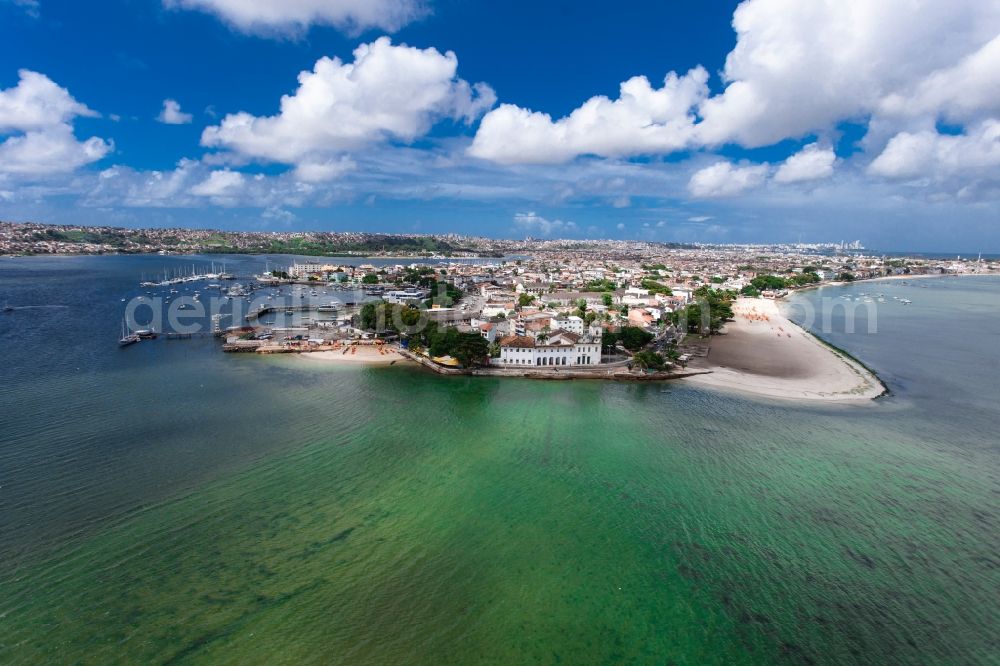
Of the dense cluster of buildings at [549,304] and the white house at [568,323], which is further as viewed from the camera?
the white house at [568,323]

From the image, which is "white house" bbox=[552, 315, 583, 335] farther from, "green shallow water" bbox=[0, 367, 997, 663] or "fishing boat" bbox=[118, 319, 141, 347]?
"fishing boat" bbox=[118, 319, 141, 347]

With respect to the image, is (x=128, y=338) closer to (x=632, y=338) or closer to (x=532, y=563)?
(x=532, y=563)

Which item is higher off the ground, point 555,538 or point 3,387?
point 3,387

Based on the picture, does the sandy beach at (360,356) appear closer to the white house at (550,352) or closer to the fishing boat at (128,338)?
the white house at (550,352)

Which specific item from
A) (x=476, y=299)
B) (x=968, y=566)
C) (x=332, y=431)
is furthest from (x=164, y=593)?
(x=476, y=299)

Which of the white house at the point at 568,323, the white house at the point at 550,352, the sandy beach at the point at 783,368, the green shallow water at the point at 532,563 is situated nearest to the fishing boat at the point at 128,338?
the green shallow water at the point at 532,563

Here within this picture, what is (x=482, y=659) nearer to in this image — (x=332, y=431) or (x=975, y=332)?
(x=332, y=431)
